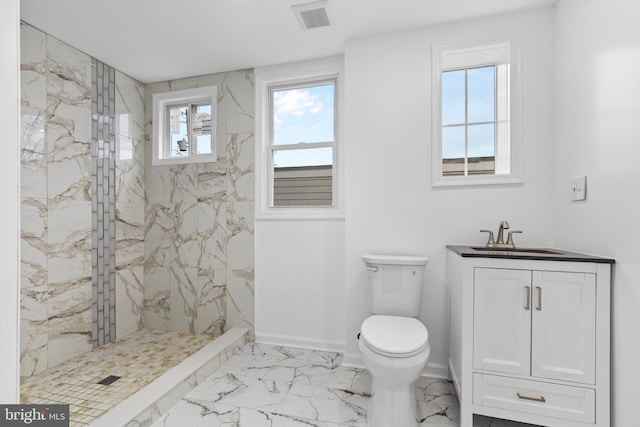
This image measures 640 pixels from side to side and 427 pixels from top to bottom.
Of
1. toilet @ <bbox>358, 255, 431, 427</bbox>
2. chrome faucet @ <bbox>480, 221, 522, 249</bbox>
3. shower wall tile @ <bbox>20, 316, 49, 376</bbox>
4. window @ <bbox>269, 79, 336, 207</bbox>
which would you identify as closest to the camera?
toilet @ <bbox>358, 255, 431, 427</bbox>

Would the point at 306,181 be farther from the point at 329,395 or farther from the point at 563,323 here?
the point at 563,323

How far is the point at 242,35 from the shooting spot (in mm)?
2373

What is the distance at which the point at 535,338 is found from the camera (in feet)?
5.00

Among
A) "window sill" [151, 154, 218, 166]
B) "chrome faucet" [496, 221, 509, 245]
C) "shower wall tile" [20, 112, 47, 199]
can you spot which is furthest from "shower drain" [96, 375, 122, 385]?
"chrome faucet" [496, 221, 509, 245]

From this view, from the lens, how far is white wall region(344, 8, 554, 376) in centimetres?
207

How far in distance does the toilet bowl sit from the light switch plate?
106 centimetres

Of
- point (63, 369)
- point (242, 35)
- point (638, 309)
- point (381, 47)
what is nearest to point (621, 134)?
point (638, 309)

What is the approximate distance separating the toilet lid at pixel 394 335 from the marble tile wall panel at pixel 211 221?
139cm

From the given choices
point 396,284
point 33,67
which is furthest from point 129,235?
point 396,284

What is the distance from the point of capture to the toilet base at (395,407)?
5.32 feet

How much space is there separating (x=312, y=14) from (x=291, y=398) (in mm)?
2418

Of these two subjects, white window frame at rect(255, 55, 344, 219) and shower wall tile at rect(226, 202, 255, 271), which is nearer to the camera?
white window frame at rect(255, 55, 344, 219)

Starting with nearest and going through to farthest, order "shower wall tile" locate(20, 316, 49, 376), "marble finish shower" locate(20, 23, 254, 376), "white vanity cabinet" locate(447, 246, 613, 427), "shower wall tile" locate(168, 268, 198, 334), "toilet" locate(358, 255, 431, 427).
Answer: "white vanity cabinet" locate(447, 246, 613, 427) → "toilet" locate(358, 255, 431, 427) → "shower wall tile" locate(20, 316, 49, 376) → "marble finish shower" locate(20, 23, 254, 376) → "shower wall tile" locate(168, 268, 198, 334)

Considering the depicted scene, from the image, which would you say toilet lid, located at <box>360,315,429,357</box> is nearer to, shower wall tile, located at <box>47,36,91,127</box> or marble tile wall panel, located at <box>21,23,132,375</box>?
marble tile wall panel, located at <box>21,23,132,375</box>
